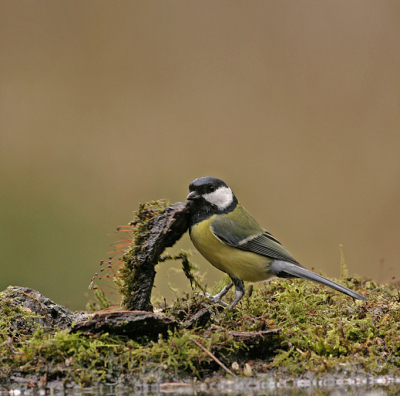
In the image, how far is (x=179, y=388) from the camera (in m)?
2.33

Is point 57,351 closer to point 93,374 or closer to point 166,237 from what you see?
point 93,374

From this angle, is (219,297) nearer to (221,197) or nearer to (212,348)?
(221,197)

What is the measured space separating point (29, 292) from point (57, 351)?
0.72 metres

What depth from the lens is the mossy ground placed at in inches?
96.3

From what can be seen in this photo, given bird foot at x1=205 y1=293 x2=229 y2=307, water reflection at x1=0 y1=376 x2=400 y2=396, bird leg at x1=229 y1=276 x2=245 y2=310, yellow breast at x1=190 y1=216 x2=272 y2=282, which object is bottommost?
water reflection at x1=0 y1=376 x2=400 y2=396

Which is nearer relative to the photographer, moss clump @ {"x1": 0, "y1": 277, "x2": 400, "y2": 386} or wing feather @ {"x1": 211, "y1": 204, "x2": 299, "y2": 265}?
moss clump @ {"x1": 0, "y1": 277, "x2": 400, "y2": 386}

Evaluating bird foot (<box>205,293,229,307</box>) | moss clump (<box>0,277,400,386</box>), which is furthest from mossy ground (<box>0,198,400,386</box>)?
bird foot (<box>205,293,229,307</box>)

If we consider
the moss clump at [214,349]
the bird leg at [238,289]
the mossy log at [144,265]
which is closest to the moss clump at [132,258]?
the mossy log at [144,265]

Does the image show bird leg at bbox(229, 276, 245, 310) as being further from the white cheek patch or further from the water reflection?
the water reflection

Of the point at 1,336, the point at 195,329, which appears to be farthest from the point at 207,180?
the point at 1,336

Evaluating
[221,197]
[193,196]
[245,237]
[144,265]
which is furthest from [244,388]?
[221,197]

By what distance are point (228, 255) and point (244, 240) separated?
163 mm

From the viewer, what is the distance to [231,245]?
11.4 feet

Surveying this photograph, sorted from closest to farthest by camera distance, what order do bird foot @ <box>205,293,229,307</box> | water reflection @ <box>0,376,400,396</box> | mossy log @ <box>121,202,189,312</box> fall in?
water reflection @ <box>0,376,400,396</box>
mossy log @ <box>121,202,189,312</box>
bird foot @ <box>205,293,229,307</box>
